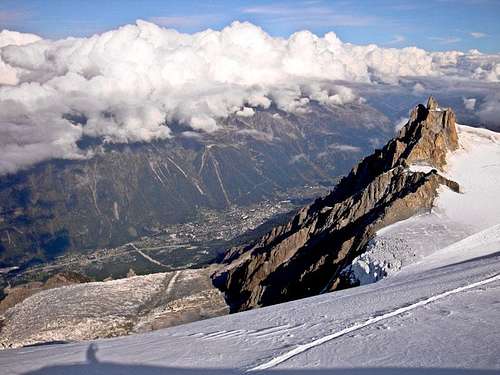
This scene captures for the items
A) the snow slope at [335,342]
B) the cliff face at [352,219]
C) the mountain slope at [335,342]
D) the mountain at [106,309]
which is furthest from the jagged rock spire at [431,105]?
the mountain slope at [335,342]

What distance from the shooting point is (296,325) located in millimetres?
26188

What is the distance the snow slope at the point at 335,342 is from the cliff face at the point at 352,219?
34359 millimetres

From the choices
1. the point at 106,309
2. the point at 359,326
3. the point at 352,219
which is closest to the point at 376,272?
the point at 352,219

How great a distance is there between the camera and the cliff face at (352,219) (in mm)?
76188

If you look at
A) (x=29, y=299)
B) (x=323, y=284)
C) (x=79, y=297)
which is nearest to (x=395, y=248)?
(x=323, y=284)

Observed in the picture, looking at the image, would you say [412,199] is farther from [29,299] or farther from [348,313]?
[29,299]

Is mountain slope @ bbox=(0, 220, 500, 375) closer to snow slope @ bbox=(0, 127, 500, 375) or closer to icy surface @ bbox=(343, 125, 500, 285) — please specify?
snow slope @ bbox=(0, 127, 500, 375)

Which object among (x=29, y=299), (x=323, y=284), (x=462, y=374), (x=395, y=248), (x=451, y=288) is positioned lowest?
(x=29, y=299)

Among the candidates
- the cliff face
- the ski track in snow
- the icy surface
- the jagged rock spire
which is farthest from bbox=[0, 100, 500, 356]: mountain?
the ski track in snow

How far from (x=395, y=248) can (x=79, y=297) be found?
213ft

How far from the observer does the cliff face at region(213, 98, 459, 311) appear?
7619 cm

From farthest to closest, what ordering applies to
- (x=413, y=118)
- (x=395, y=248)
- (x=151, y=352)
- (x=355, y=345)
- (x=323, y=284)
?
1. (x=413, y=118)
2. (x=323, y=284)
3. (x=395, y=248)
4. (x=151, y=352)
5. (x=355, y=345)

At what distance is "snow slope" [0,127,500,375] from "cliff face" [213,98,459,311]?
34359mm

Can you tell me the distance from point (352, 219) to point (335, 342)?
74.2 metres
